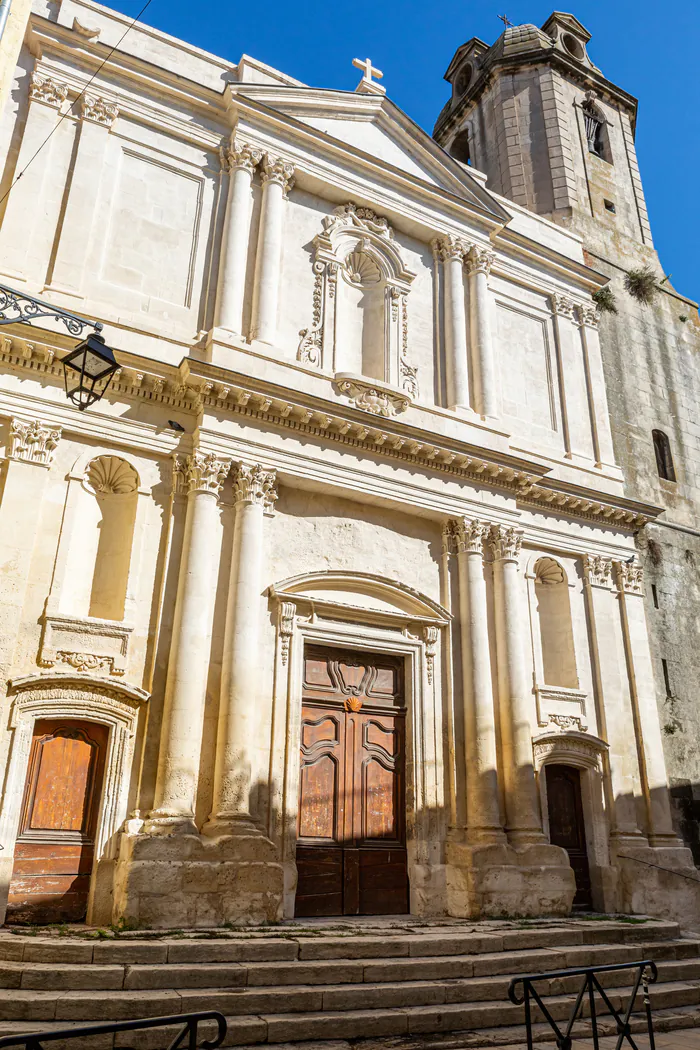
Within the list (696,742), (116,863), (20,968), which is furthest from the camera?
(696,742)

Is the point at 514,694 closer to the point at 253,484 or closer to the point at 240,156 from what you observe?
the point at 253,484

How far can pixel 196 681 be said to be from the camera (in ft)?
34.3

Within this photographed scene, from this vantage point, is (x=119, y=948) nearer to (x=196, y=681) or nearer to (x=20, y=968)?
(x=20, y=968)

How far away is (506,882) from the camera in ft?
37.5

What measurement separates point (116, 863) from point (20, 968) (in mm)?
2649

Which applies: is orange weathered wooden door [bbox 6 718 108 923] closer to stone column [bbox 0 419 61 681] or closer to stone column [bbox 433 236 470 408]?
stone column [bbox 0 419 61 681]

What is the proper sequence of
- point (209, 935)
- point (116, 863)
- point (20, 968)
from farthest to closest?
1. point (116, 863)
2. point (209, 935)
3. point (20, 968)

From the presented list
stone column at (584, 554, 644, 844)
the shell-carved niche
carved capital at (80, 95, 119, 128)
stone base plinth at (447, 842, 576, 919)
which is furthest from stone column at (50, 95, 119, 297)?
stone column at (584, 554, 644, 844)

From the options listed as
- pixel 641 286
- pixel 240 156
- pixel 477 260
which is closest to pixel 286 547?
pixel 240 156

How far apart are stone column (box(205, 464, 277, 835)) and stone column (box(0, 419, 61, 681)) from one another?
2.59m

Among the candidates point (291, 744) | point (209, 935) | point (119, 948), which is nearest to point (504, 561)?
point (291, 744)

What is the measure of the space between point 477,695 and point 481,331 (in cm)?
696

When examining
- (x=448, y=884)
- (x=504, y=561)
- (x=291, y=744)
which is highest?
(x=504, y=561)

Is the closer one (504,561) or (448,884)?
(448,884)
